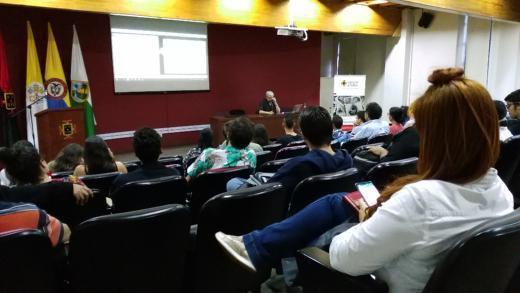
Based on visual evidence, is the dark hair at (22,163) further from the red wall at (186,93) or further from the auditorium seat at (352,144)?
the red wall at (186,93)

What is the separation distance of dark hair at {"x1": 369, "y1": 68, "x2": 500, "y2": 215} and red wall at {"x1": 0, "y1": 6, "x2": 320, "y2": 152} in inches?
257

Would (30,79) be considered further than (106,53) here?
No

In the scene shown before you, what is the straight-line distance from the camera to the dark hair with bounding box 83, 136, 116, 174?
9.52 feet

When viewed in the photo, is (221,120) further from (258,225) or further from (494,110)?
(494,110)

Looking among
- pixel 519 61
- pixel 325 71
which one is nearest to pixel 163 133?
pixel 325 71

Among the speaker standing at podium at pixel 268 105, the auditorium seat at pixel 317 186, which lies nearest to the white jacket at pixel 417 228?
the auditorium seat at pixel 317 186

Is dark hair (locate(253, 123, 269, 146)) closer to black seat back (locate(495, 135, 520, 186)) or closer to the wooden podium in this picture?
black seat back (locate(495, 135, 520, 186))

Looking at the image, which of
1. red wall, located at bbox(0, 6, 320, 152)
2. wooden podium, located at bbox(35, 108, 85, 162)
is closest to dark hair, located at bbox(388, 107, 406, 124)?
wooden podium, located at bbox(35, 108, 85, 162)

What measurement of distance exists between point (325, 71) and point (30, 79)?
812cm

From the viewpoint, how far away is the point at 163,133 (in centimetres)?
792

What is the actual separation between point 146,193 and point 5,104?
181 inches

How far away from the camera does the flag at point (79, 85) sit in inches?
249

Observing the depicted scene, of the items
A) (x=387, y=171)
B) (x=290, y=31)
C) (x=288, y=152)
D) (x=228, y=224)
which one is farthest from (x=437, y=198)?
(x=290, y=31)

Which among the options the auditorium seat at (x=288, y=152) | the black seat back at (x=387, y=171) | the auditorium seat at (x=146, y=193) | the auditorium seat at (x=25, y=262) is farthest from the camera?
the auditorium seat at (x=288, y=152)
